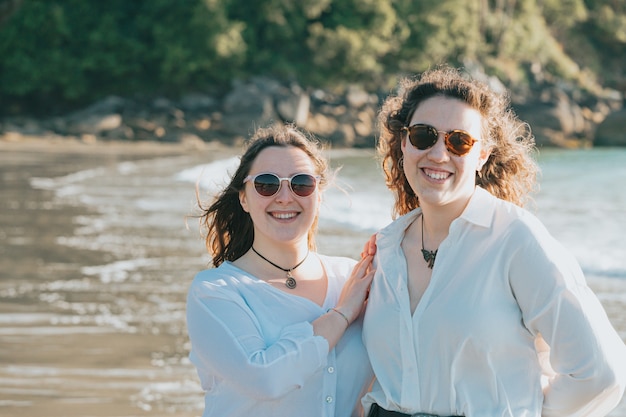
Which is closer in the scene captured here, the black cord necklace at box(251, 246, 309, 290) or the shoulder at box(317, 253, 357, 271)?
the black cord necklace at box(251, 246, 309, 290)

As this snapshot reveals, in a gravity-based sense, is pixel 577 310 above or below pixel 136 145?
above

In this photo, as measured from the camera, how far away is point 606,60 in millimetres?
58656

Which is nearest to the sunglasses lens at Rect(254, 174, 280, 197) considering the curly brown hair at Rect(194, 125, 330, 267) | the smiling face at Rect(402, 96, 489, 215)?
the curly brown hair at Rect(194, 125, 330, 267)

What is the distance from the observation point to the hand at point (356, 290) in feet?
9.62

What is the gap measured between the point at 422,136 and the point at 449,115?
0.10 metres

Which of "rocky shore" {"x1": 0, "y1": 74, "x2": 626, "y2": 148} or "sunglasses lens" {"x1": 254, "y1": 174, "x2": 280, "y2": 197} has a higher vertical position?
"sunglasses lens" {"x1": 254, "y1": 174, "x2": 280, "y2": 197}

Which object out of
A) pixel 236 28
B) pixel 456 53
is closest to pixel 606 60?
pixel 456 53

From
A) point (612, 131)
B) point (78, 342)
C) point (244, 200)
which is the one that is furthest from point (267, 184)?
point (612, 131)

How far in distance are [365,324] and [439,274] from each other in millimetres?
324

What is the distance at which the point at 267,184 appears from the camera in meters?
3.03

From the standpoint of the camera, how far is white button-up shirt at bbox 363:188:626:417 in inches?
97.9

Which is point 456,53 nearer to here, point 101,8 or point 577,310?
point 101,8

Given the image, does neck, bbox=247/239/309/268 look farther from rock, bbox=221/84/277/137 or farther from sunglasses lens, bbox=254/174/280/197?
rock, bbox=221/84/277/137

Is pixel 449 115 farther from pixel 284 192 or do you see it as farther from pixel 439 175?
pixel 284 192
